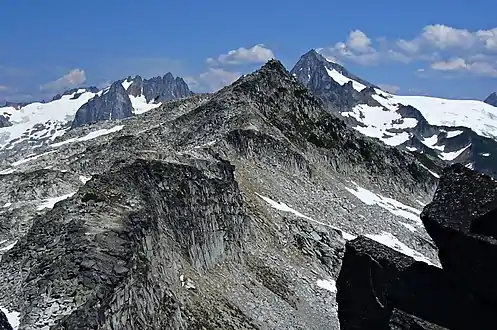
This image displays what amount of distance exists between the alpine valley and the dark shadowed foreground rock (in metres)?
0.18

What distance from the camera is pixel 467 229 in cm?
1620

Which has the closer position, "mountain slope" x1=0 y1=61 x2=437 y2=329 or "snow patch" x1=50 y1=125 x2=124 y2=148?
"mountain slope" x1=0 y1=61 x2=437 y2=329

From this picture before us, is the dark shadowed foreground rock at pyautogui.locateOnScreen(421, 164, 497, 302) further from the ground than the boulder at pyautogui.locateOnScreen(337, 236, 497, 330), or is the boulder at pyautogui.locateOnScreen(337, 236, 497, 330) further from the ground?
the dark shadowed foreground rock at pyautogui.locateOnScreen(421, 164, 497, 302)

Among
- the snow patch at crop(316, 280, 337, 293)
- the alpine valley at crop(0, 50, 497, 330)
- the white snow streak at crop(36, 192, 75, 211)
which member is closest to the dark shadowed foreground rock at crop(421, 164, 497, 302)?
the alpine valley at crop(0, 50, 497, 330)

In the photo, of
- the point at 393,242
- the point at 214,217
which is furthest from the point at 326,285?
the point at 393,242

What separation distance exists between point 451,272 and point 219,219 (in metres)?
38.9

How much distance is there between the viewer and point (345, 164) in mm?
105125

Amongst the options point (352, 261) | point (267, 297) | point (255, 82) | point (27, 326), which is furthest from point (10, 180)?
point (352, 261)

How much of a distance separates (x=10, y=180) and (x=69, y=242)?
54.6 m

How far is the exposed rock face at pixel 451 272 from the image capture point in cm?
1579

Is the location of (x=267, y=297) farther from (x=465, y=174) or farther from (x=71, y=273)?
(x=465, y=174)

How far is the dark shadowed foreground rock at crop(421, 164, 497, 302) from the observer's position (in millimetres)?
15641

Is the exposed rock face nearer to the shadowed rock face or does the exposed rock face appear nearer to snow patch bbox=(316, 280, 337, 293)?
the shadowed rock face

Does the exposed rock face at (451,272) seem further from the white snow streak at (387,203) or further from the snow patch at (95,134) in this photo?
the snow patch at (95,134)
